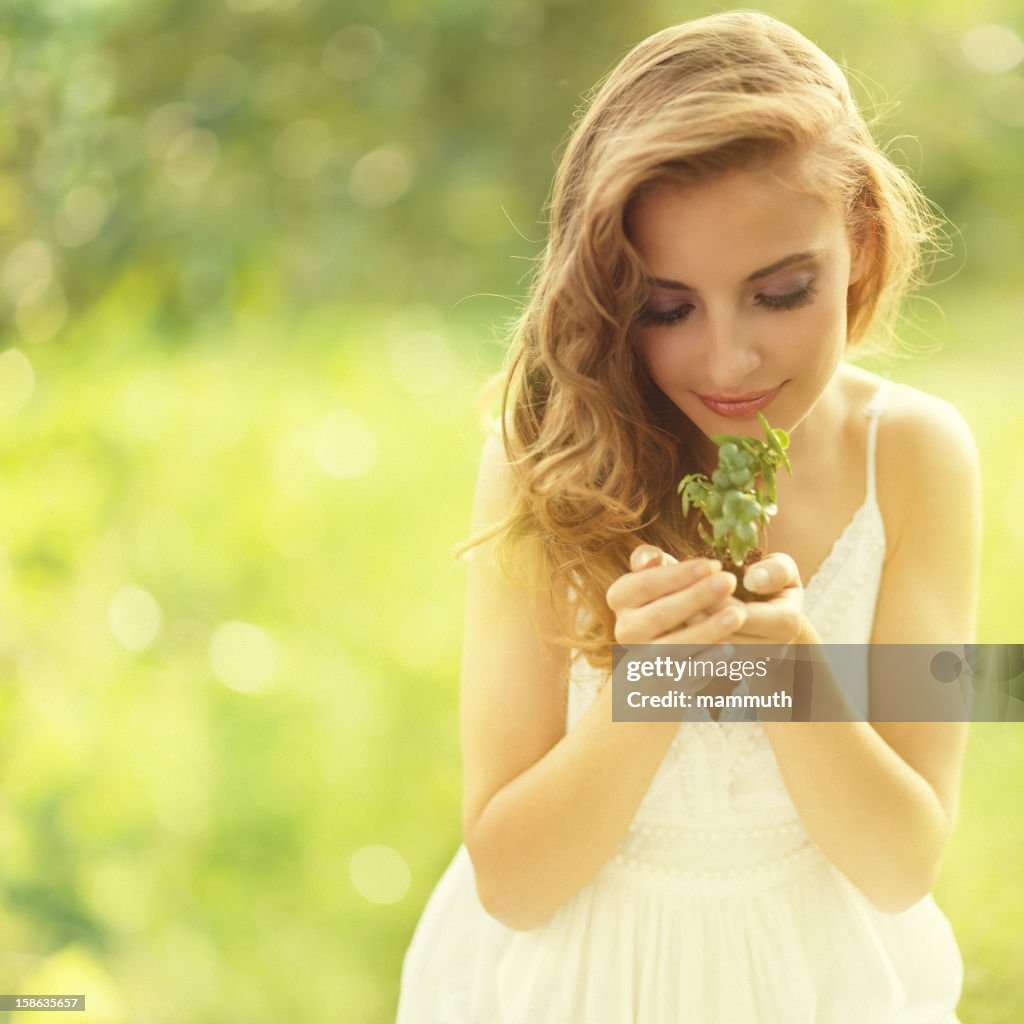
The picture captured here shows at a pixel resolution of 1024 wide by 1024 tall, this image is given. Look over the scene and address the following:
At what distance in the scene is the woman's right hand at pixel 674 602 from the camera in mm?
836

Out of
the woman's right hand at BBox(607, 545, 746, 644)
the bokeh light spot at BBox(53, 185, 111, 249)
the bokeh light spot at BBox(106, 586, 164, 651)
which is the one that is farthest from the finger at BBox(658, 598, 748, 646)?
the bokeh light spot at BBox(53, 185, 111, 249)

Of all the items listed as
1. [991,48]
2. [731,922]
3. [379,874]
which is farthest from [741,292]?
[991,48]

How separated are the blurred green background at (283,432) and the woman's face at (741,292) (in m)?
0.53

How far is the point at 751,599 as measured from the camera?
0.88 m

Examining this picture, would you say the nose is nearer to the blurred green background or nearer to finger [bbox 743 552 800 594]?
finger [bbox 743 552 800 594]

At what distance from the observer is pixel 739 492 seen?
847 millimetres

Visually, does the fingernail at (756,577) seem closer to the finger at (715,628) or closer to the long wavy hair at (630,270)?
the finger at (715,628)

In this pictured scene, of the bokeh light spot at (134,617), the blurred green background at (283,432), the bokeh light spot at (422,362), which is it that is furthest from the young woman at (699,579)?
the bokeh light spot at (422,362)

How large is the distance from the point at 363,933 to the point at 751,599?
4.16ft

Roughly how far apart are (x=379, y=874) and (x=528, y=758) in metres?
1.01

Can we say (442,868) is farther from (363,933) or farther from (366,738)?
(366,738)

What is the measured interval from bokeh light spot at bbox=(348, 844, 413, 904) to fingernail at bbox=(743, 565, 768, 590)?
50.9 inches

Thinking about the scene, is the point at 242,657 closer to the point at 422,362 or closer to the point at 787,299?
the point at 422,362

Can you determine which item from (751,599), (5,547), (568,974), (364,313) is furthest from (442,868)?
(364,313)
